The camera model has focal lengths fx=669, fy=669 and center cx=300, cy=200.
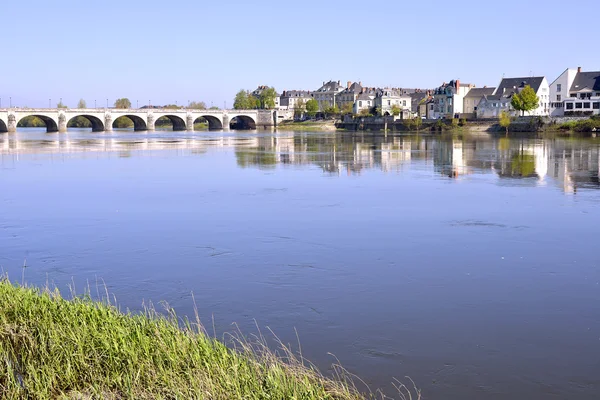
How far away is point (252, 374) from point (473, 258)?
757 cm

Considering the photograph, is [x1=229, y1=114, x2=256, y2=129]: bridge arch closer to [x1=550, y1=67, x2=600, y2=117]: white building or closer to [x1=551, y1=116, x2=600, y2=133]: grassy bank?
[x1=550, y1=67, x2=600, y2=117]: white building

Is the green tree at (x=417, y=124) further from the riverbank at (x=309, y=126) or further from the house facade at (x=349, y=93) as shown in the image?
the house facade at (x=349, y=93)

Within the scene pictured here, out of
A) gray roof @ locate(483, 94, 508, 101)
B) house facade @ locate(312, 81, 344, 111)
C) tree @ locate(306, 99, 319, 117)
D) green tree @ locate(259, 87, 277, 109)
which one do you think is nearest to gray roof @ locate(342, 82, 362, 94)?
house facade @ locate(312, 81, 344, 111)

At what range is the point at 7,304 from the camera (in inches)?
351

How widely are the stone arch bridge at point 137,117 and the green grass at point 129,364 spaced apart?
103210mm

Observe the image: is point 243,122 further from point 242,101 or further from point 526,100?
point 526,100

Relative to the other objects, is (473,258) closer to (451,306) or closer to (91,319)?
(451,306)

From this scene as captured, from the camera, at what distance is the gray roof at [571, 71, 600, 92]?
9619 centimetres

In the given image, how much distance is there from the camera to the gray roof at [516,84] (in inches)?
4053

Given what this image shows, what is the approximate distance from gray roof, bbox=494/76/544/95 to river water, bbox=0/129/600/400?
82.4 metres

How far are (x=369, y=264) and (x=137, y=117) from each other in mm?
118572

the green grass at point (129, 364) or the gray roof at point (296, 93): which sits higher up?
the gray roof at point (296, 93)

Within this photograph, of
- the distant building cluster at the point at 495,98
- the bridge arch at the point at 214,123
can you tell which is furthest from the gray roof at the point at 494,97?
the bridge arch at the point at 214,123

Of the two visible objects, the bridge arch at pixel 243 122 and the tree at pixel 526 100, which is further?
the bridge arch at pixel 243 122
